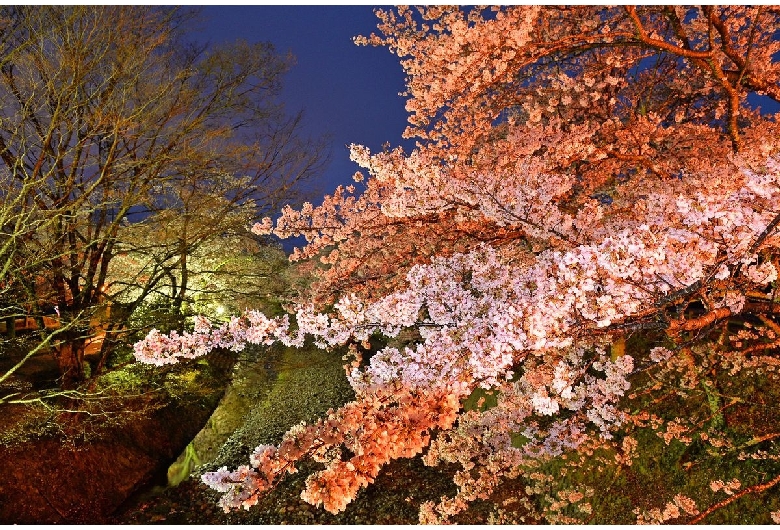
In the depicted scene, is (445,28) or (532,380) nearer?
(532,380)

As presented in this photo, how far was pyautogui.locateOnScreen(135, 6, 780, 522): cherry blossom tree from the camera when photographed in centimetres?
264

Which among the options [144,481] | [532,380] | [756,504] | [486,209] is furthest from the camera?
Answer: [144,481]

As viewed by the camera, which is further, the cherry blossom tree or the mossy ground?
the mossy ground

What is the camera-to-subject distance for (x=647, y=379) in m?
7.67

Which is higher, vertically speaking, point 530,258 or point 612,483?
point 530,258

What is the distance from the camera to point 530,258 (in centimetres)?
455

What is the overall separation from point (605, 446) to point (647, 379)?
1846mm

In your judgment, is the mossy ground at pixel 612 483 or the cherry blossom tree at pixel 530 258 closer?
the cherry blossom tree at pixel 530 258

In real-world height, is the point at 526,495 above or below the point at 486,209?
below

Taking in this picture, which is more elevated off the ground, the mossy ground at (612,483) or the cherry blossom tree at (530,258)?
the cherry blossom tree at (530,258)

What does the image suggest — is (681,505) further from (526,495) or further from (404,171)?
(404,171)

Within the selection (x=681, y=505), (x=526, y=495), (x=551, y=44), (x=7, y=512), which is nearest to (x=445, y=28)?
(x=551, y=44)

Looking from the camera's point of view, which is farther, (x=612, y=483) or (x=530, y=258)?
(x=612, y=483)

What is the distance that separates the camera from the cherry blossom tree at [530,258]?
2.64 meters
